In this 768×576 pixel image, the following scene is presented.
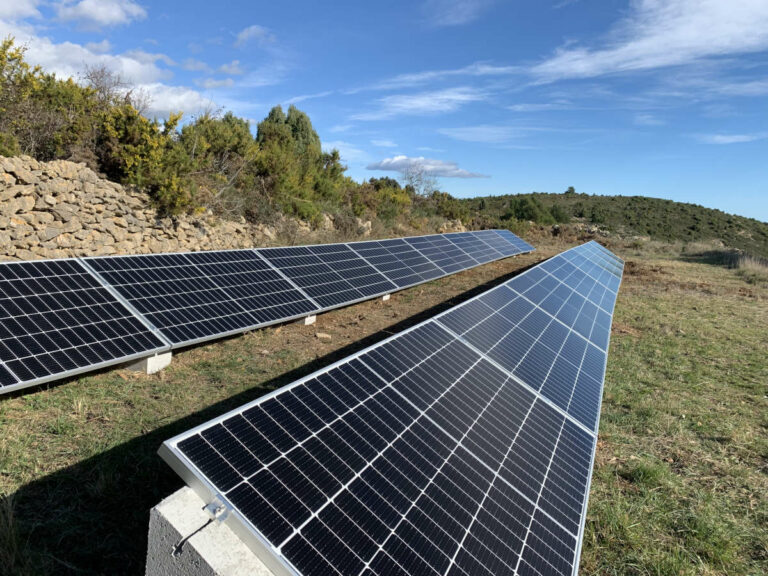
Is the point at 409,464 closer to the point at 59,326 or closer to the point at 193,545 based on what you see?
the point at 193,545

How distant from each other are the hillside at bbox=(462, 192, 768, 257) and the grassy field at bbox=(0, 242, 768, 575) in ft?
144

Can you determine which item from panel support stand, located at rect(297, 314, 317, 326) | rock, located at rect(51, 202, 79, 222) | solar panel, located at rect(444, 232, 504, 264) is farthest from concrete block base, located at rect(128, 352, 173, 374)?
solar panel, located at rect(444, 232, 504, 264)

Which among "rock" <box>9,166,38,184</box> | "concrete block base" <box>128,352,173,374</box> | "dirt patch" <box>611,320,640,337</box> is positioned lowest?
"concrete block base" <box>128,352,173,374</box>

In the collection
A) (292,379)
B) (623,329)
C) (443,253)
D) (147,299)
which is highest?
(443,253)

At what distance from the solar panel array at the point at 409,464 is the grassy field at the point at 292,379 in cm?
83

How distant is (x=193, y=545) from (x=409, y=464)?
1593 mm

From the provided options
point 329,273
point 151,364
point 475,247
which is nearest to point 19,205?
point 151,364

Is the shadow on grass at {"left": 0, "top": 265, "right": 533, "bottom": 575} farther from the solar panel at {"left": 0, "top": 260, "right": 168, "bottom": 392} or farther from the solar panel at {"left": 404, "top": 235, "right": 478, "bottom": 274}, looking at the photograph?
the solar panel at {"left": 404, "top": 235, "right": 478, "bottom": 274}

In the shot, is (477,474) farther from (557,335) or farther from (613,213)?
(613,213)

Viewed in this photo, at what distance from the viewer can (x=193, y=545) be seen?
2.35m

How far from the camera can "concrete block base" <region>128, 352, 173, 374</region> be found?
250 inches

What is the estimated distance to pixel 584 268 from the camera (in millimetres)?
17062

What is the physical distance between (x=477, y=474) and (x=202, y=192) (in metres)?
14.9

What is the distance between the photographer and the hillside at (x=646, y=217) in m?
55.5
